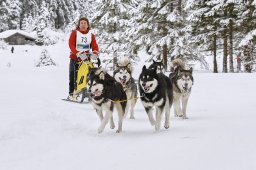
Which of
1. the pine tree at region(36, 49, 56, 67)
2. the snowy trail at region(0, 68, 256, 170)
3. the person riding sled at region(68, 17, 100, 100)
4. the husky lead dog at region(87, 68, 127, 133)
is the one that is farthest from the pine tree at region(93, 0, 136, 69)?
the husky lead dog at region(87, 68, 127, 133)

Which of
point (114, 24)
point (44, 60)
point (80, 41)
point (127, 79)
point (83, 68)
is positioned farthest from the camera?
point (44, 60)

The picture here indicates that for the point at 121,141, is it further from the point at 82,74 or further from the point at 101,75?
the point at 82,74

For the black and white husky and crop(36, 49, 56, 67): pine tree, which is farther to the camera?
crop(36, 49, 56, 67): pine tree

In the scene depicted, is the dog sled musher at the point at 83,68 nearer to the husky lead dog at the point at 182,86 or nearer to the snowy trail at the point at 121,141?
the snowy trail at the point at 121,141

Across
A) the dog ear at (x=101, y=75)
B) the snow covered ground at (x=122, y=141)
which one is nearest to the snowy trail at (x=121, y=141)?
the snow covered ground at (x=122, y=141)

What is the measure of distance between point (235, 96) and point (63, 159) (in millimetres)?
8722

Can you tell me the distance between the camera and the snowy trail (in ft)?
15.0

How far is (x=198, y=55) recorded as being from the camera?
27672mm

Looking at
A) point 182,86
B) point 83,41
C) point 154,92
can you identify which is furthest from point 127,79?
point 154,92

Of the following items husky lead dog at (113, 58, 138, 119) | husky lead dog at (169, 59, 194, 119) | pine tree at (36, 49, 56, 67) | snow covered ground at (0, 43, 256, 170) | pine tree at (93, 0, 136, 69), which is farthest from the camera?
pine tree at (36, 49, 56, 67)

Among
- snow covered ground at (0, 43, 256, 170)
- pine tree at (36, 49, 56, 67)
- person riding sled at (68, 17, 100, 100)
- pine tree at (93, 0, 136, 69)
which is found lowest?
snow covered ground at (0, 43, 256, 170)

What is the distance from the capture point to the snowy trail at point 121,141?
4578 millimetres

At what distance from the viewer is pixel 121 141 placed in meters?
6.06

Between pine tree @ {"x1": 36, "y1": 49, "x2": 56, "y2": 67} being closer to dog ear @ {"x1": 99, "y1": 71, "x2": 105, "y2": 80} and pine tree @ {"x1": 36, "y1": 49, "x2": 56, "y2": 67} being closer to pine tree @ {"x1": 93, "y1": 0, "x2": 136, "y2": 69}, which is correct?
pine tree @ {"x1": 93, "y1": 0, "x2": 136, "y2": 69}
